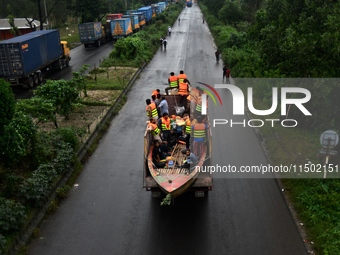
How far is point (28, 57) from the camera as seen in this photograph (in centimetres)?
2331

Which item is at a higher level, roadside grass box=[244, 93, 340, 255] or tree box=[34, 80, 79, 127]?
tree box=[34, 80, 79, 127]

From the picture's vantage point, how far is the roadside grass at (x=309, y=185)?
903 centimetres

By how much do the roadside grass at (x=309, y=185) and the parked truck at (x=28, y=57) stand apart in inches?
598

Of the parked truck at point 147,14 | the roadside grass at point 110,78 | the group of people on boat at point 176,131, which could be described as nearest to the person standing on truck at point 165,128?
the group of people on boat at point 176,131

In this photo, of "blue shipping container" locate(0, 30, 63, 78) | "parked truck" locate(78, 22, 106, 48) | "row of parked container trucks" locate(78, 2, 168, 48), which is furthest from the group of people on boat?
"row of parked container trucks" locate(78, 2, 168, 48)

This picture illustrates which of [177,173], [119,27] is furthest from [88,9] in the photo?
[177,173]

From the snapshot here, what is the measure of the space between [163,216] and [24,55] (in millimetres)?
16820

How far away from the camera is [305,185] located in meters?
11.1

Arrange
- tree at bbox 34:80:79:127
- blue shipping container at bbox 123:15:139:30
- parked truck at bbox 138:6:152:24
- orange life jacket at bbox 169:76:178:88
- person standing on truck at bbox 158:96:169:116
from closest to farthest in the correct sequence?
person standing on truck at bbox 158:96:169:116 → tree at bbox 34:80:79:127 → orange life jacket at bbox 169:76:178:88 → blue shipping container at bbox 123:15:139:30 → parked truck at bbox 138:6:152:24

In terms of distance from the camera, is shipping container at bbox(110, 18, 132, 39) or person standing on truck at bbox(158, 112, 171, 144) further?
shipping container at bbox(110, 18, 132, 39)

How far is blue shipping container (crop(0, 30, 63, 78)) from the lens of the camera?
22.2 meters

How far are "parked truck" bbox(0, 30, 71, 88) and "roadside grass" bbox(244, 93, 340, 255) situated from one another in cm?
1519

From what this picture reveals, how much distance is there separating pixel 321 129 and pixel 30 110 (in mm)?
10953

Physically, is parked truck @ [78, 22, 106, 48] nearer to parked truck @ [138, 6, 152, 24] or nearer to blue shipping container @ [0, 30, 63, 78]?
blue shipping container @ [0, 30, 63, 78]
